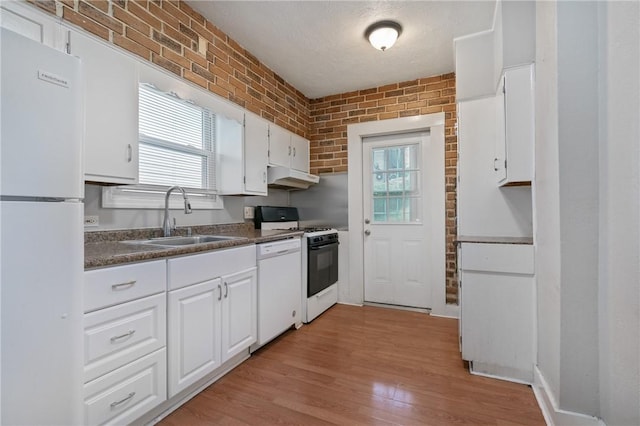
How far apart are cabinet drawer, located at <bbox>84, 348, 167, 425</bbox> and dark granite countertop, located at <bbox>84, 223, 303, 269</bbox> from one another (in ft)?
1.65

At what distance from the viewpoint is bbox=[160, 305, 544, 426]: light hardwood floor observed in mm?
1570

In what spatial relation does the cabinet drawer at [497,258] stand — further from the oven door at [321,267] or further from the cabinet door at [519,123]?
the oven door at [321,267]

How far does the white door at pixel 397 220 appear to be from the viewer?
3.33 metres

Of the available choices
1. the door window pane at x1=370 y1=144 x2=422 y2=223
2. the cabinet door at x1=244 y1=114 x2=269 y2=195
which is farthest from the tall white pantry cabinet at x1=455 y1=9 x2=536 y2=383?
the cabinet door at x1=244 y1=114 x2=269 y2=195

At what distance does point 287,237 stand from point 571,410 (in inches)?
80.7

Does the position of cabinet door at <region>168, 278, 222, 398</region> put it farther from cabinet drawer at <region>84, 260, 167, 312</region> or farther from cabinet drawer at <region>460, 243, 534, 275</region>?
cabinet drawer at <region>460, 243, 534, 275</region>

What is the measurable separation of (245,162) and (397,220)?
6.17 feet

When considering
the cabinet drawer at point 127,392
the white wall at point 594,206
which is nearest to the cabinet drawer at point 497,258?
the white wall at point 594,206

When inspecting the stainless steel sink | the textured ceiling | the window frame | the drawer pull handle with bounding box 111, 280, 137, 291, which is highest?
the textured ceiling

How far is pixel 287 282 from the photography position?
2617mm

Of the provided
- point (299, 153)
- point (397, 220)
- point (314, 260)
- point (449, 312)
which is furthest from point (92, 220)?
point (449, 312)

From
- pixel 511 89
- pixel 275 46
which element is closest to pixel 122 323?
pixel 275 46

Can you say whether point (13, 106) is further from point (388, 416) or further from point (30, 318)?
point (388, 416)

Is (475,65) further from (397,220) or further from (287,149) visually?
(287,149)
